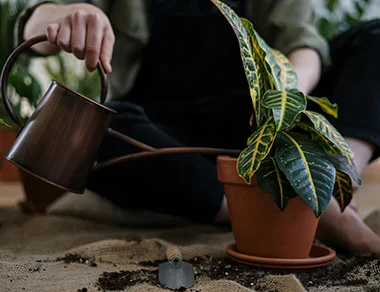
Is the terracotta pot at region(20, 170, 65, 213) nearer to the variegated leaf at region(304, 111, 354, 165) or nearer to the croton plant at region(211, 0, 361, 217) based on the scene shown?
the croton plant at region(211, 0, 361, 217)

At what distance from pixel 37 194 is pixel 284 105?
109cm

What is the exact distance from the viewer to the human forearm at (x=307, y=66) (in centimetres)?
122

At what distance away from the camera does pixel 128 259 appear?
1004mm

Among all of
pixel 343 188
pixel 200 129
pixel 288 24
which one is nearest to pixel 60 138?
pixel 343 188

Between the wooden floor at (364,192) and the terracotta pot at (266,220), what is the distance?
0.97 metres

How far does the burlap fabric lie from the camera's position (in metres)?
0.81

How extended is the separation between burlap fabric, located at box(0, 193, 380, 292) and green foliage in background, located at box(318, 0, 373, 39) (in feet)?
4.28

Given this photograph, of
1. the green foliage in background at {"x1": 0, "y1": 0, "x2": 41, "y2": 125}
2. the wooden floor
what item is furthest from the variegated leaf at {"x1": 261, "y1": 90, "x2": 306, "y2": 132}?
the wooden floor

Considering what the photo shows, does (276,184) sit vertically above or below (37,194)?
above

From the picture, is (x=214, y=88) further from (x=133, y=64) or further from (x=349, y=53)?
(x=349, y=53)

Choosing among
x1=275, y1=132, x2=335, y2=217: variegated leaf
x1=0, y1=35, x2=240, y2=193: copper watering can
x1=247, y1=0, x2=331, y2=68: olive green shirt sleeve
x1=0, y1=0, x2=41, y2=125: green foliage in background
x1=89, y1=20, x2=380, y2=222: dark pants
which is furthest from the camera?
x1=0, y1=0, x2=41, y2=125: green foliage in background

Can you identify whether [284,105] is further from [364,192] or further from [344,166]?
[364,192]

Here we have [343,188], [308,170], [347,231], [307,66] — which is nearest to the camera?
[308,170]

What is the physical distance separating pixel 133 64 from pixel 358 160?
661 millimetres
